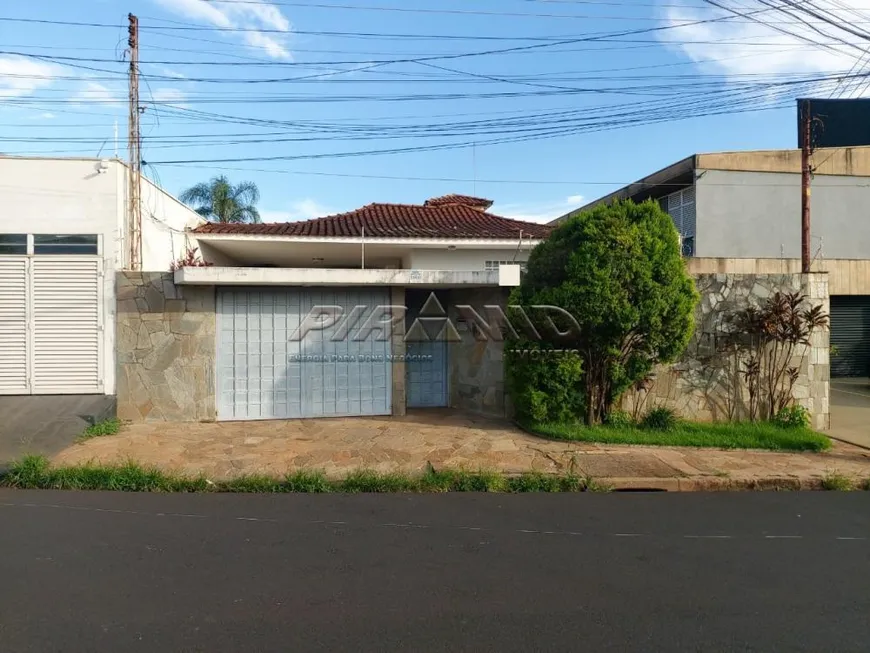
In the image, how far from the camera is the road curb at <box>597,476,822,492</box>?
7000 millimetres

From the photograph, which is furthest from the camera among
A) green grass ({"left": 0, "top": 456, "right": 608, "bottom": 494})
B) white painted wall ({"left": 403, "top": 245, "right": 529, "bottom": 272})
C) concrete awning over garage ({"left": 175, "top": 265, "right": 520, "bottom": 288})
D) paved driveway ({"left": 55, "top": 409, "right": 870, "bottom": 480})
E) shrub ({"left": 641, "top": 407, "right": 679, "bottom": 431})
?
white painted wall ({"left": 403, "top": 245, "right": 529, "bottom": 272})

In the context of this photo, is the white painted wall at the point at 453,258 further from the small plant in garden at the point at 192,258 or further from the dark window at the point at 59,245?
the dark window at the point at 59,245

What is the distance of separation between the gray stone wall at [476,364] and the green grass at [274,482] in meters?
3.58

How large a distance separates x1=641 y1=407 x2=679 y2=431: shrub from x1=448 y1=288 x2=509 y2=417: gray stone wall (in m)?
2.28

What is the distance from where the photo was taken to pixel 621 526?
553cm

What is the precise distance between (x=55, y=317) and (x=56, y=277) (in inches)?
25.6

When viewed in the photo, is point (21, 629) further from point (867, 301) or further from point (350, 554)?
point (867, 301)

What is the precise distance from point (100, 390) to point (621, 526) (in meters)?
8.43

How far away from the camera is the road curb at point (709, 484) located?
7.00m

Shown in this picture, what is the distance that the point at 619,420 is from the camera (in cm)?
945

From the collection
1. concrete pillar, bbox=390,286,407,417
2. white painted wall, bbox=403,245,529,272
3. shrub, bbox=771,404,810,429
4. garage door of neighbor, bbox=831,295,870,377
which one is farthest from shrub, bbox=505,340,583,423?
garage door of neighbor, bbox=831,295,870,377

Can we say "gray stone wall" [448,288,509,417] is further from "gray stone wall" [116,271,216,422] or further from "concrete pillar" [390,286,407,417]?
"gray stone wall" [116,271,216,422]

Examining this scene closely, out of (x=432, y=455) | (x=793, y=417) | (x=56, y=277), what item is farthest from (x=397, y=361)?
(x=793, y=417)

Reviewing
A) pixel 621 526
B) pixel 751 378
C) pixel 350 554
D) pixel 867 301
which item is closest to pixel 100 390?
pixel 350 554
